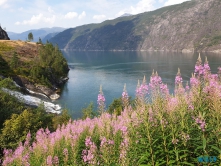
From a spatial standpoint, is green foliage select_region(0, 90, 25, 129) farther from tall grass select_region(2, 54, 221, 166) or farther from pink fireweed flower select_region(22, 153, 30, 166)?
tall grass select_region(2, 54, 221, 166)

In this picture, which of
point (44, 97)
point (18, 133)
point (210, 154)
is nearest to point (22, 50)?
point (44, 97)

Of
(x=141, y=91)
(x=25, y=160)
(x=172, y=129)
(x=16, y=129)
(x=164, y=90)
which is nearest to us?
(x=172, y=129)

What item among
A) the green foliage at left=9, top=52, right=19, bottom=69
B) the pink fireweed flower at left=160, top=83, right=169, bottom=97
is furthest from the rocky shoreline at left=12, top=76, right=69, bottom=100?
the pink fireweed flower at left=160, top=83, right=169, bottom=97

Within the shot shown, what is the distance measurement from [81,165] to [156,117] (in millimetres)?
3709

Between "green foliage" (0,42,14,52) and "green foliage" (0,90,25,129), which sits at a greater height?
"green foliage" (0,42,14,52)

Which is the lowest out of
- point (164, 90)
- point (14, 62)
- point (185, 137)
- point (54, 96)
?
point (54, 96)

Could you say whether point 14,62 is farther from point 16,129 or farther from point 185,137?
point 185,137

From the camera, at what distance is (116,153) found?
8.10 metres

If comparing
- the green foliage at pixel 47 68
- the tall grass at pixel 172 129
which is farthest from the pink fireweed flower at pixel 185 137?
the green foliage at pixel 47 68

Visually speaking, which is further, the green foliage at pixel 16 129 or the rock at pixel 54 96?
the rock at pixel 54 96

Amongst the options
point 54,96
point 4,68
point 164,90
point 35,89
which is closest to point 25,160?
point 164,90

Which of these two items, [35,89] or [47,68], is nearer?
[35,89]

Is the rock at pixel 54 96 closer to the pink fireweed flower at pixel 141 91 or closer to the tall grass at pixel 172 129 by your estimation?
the tall grass at pixel 172 129

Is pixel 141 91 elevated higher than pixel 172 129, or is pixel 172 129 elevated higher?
pixel 141 91
